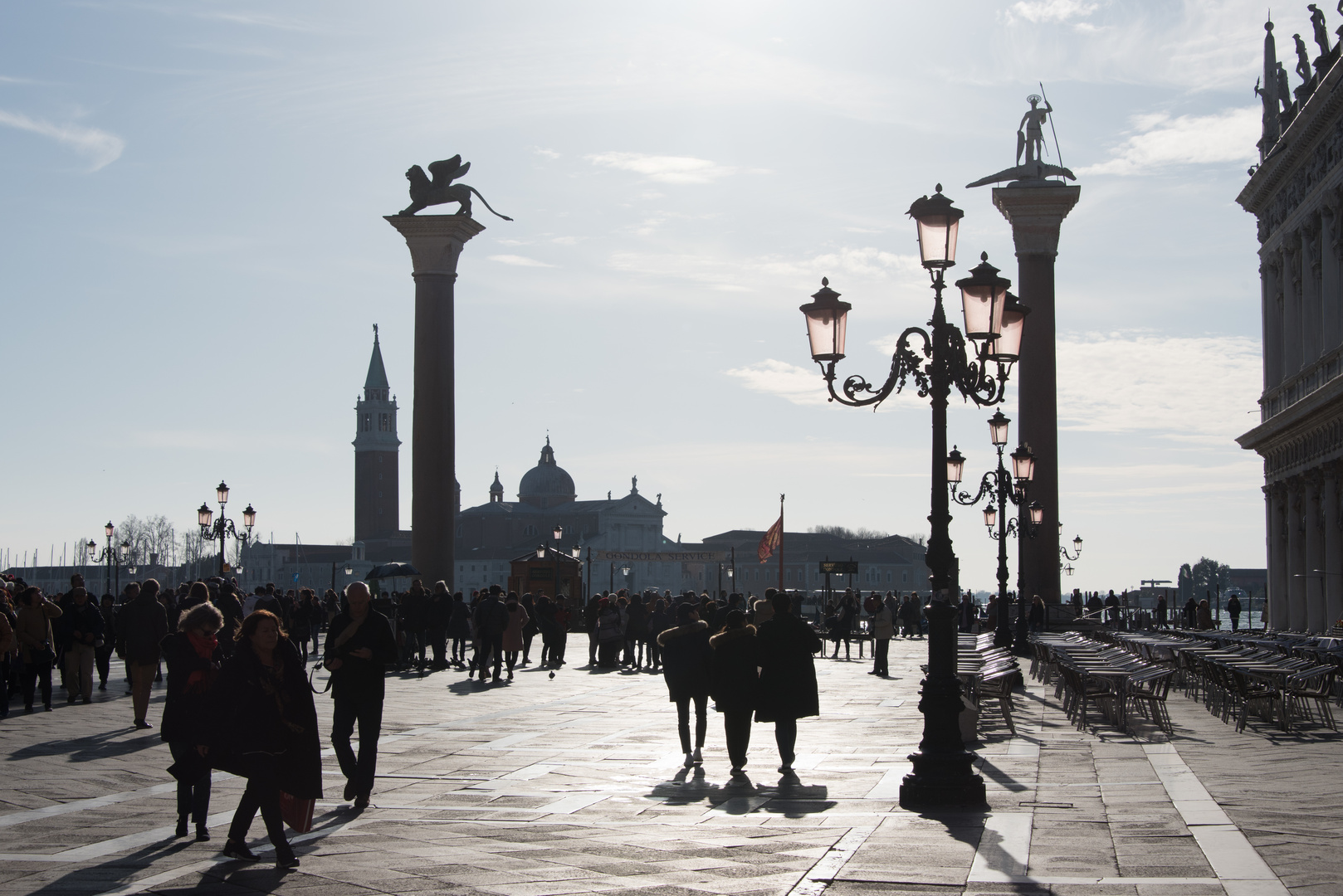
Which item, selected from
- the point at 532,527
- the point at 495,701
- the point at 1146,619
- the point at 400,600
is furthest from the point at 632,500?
the point at 495,701

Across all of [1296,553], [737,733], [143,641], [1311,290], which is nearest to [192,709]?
[737,733]

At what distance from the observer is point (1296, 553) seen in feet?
117

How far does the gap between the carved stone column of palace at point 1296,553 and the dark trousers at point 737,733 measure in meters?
26.5

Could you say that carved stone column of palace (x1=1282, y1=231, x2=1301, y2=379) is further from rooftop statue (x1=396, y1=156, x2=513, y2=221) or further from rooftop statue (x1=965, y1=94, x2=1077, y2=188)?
rooftop statue (x1=396, y1=156, x2=513, y2=221)

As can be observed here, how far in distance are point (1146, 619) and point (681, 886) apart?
4255 cm

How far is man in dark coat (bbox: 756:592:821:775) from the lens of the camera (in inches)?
441

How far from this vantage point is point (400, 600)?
88.8 ft

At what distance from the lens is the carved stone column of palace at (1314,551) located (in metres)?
32.7

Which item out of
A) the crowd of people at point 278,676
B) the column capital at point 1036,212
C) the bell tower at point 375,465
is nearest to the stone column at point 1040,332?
the column capital at point 1036,212

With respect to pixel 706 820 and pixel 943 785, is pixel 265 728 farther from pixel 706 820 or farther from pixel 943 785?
pixel 943 785

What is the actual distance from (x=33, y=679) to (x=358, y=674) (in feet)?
28.1

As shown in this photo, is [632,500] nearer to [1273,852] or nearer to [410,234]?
[410,234]

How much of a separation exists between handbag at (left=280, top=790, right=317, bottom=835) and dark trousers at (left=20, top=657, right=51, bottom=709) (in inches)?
389

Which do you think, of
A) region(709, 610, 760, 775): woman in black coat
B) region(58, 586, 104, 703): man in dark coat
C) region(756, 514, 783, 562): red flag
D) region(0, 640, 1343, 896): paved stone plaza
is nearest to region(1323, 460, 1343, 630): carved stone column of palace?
region(0, 640, 1343, 896): paved stone plaza
